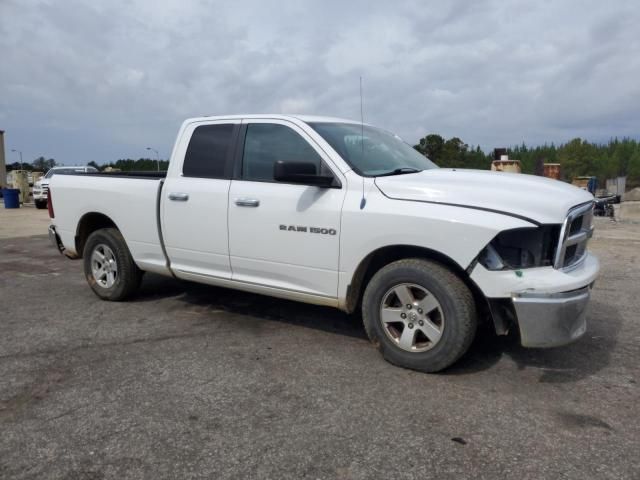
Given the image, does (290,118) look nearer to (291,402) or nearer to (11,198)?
(291,402)

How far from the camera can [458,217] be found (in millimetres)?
3473

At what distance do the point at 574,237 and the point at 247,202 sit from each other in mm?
2565

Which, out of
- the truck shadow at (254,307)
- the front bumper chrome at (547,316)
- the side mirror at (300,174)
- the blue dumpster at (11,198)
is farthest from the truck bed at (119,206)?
the blue dumpster at (11,198)

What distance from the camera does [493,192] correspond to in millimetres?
3539

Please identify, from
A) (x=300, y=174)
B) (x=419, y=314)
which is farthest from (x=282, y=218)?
(x=419, y=314)

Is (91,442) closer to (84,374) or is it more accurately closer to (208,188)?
(84,374)

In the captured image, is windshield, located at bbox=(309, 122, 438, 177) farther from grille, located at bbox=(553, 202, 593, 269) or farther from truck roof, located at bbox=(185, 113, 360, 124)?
grille, located at bbox=(553, 202, 593, 269)

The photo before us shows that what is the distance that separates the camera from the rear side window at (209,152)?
190 inches

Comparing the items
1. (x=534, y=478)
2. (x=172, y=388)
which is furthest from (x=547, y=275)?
(x=172, y=388)

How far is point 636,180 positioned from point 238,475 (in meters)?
122

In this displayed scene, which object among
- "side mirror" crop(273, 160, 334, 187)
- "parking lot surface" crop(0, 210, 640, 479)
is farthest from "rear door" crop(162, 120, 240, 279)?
"side mirror" crop(273, 160, 334, 187)

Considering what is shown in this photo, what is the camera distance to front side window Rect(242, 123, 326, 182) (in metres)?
4.36

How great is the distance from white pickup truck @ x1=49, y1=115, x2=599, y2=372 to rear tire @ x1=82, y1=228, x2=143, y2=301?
3 cm

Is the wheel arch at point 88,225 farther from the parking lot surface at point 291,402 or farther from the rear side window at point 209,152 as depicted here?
the rear side window at point 209,152
